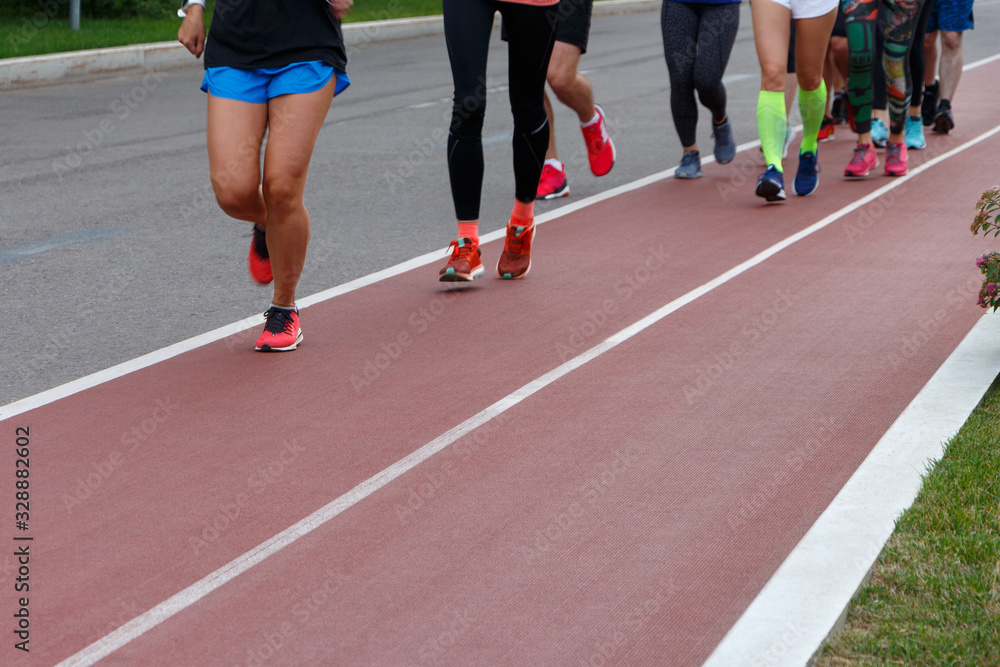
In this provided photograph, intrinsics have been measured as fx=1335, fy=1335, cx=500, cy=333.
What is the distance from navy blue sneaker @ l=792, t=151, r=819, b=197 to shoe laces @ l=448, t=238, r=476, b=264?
332 cm

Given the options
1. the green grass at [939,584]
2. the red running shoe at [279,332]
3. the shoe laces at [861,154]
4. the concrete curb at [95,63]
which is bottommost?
the concrete curb at [95,63]

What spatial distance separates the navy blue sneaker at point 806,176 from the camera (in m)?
8.83

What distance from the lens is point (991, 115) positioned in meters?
13.2

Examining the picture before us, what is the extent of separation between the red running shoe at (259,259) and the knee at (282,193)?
1.71ft

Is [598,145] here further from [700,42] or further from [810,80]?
[810,80]

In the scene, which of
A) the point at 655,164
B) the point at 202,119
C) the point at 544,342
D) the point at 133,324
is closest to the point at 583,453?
the point at 544,342

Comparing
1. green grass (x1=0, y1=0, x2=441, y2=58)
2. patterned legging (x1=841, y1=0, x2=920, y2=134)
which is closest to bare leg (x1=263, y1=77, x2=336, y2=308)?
patterned legging (x1=841, y1=0, x2=920, y2=134)

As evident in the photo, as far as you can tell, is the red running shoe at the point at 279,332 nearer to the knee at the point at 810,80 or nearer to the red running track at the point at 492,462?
the red running track at the point at 492,462

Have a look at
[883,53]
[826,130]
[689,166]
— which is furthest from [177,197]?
[826,130]

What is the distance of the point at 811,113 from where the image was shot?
886cm

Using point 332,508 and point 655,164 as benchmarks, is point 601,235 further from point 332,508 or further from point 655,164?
point 332,508

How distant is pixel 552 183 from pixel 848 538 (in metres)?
5.87

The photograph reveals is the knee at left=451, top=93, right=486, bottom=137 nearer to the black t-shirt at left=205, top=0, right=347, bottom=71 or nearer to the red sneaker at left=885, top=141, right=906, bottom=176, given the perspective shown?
the black t-shirt at left=205, top=0, right=347, bottom=71

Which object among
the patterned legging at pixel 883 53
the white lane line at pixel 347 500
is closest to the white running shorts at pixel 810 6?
the patterned legging at pixel 883 53
